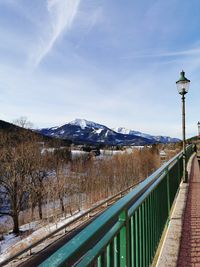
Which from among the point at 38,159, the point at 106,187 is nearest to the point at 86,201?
the point at 106,187

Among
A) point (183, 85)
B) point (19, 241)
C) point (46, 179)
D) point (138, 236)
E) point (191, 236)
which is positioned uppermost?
point (183, 85)

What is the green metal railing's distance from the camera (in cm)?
123

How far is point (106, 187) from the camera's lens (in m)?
42.4

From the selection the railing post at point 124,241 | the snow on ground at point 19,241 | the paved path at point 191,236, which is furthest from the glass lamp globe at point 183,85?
the snow on ground at point 19,241

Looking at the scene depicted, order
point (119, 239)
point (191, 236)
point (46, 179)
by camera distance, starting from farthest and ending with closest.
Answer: point (46, 179) → point (191, 236) → point (119, 239)

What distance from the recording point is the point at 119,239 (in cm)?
199

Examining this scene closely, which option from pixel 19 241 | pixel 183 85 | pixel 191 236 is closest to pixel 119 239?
pixel 191 236

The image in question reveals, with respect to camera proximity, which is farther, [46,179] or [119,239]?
[46,179]

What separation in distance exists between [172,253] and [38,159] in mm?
31038

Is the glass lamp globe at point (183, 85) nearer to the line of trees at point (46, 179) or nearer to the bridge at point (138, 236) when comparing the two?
the bridge at point (138, 236)

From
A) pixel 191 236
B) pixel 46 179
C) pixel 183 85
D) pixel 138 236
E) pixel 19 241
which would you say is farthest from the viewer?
pixel 46 179

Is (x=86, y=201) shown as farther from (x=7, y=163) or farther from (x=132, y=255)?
(x=132, y=255)

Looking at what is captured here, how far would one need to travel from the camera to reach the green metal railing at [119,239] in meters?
1.23

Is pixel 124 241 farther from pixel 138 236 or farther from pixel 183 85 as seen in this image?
pixel 183 85
